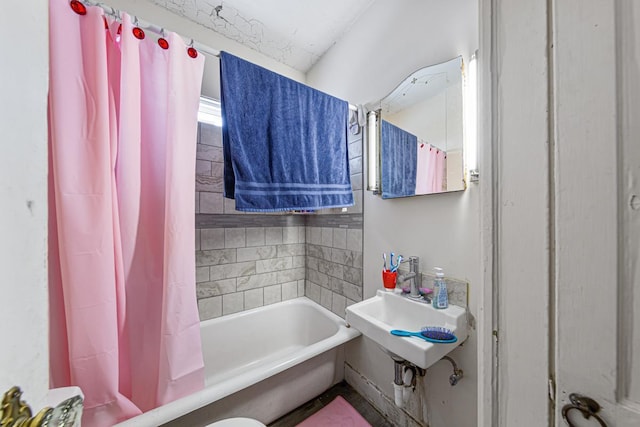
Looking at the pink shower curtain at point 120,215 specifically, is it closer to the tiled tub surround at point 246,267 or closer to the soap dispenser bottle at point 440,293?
the tiled tub surround at point 246,267

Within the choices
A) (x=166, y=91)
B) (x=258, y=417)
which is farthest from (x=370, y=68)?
(x=258, y=417)

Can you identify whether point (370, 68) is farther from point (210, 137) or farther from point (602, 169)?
point (602, 169)

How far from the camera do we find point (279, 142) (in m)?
1.33

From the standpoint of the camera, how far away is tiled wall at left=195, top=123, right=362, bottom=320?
1.68m

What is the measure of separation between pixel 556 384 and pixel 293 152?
1.32 metres

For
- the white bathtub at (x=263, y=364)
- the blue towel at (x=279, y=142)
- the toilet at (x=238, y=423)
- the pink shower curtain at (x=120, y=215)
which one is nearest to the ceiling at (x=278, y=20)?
the blue towel at (x=279, y=142)

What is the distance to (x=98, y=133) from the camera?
88cm

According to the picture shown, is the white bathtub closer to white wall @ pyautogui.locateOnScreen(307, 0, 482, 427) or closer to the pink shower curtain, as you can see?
the pink shower curtain

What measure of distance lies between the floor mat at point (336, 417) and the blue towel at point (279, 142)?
124 centimetres

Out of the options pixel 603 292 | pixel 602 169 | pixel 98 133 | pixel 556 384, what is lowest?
pixel 556 384

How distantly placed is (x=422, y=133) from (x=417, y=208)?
40 centimetres

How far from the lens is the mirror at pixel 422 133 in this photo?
1.06 m
